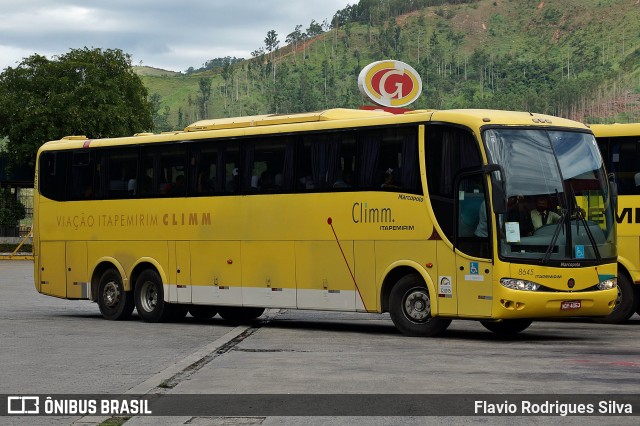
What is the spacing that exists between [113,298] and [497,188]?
382 inches

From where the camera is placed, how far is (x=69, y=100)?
88000 mm

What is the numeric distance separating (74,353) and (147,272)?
7.83 metres

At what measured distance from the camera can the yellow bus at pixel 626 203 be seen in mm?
22938

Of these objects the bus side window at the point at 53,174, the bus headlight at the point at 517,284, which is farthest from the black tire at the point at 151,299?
the bus headlight at the point at 517,284

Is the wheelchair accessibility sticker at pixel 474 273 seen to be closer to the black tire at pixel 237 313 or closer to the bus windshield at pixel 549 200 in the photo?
the bus windshield at pixel 549 200

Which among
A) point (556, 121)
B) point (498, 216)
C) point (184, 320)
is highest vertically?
point (556, 121)

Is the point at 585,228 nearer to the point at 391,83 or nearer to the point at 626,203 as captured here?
the point at 626,203

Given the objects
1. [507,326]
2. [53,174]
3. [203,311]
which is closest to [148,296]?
[203,311]

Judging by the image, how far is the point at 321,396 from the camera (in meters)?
12.1

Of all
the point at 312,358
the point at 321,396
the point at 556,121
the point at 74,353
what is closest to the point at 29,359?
the point at 74,353

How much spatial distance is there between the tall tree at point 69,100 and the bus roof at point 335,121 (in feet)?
196

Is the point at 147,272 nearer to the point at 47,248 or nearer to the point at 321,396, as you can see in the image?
the point at 47,248

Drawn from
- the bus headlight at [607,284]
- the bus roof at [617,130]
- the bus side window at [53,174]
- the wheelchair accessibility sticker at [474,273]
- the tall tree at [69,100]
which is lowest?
the bus headlight at [607,284]

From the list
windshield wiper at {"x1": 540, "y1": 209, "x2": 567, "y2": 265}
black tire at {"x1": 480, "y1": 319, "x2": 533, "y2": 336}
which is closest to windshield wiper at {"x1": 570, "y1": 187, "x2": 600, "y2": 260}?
windshield wiper at {"x1": 540, "y1": 209, "x2": 567, "y2": 265}
